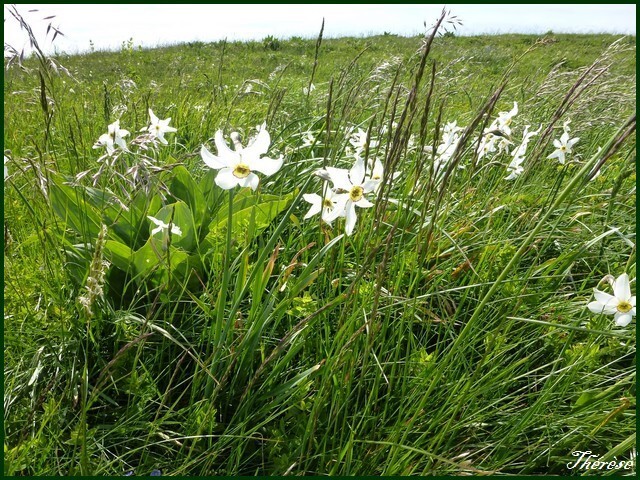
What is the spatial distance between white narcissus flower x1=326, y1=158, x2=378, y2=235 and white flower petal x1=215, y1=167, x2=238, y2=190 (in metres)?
0.26

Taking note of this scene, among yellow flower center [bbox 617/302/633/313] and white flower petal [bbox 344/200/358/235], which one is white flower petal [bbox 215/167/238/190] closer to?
white flower petal [bbox 344/200/358/235]

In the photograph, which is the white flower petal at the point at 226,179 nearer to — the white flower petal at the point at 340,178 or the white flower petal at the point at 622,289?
the white flower petal at the point at 340,178

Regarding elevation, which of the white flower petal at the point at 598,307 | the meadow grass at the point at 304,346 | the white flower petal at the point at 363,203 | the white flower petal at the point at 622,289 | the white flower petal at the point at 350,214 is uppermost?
the white flower petal at the point at 363,203

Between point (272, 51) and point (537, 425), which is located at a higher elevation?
point (272, 51)

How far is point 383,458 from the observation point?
4.60 feet

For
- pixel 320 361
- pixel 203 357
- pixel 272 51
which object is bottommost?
pixel 203 357

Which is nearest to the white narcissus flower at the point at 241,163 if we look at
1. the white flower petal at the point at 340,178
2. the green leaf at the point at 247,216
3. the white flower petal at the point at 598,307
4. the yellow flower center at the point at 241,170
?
the yellow flower center at the point at 241,170

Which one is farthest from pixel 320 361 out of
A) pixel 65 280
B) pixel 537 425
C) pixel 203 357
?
pixel 65 280

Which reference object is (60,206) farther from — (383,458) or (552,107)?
(552,107)

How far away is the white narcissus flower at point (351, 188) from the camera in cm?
134

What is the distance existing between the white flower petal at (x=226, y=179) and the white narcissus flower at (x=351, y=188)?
0.26 meters

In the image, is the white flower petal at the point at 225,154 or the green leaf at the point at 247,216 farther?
the green leaf at the point at 247,216

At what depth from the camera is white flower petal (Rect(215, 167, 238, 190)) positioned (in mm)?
1239

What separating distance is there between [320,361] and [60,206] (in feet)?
4.04
